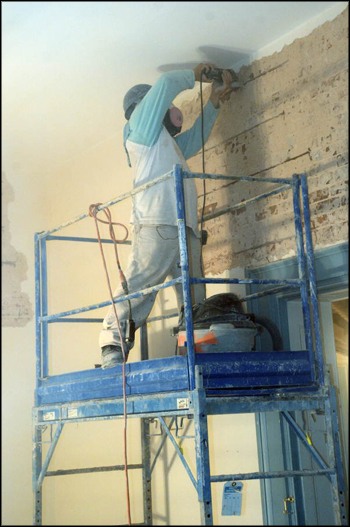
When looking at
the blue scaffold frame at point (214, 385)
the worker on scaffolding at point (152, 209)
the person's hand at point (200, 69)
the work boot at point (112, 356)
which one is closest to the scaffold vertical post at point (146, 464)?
the worker on scaffolding at point (152, 209)

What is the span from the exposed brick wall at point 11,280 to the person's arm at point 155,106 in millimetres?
2366

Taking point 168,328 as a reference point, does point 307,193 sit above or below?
above

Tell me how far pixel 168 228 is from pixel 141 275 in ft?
1.05

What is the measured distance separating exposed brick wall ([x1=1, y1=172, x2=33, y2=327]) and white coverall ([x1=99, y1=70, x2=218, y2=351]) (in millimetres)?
2196

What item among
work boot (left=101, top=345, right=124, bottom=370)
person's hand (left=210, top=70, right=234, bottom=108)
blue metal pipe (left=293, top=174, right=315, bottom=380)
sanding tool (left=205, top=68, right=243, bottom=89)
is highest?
sanding tool (left=205, top=68, right=243, bottom=89)

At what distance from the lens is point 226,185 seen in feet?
13.8

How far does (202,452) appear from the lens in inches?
107

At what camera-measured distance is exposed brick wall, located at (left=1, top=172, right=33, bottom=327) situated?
18.5 feet

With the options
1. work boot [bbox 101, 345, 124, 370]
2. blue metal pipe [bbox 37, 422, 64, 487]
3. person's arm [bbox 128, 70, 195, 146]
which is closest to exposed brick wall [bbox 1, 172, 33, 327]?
blue metal pipe [bbox 37, 422, 64, 487]

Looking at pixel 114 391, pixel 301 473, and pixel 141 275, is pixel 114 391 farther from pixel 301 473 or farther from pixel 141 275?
pixel 301 473

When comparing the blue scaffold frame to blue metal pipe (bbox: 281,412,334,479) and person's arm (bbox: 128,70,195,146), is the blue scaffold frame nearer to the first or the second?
blue metal pipe (bbox: 281,412,334,479)

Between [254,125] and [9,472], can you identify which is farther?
[9,472]

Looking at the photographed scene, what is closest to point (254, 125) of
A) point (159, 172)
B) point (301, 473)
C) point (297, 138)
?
point (297, 138)

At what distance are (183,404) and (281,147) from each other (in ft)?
5.71
